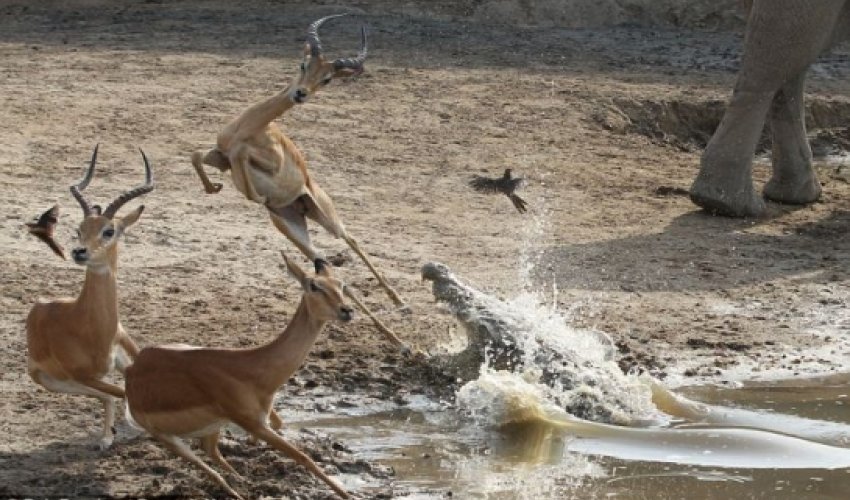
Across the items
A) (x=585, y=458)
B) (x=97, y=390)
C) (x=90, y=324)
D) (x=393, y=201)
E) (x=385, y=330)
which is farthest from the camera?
(x=393, y=201)

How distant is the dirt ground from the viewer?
942 cm

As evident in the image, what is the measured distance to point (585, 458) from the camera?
859 centimetres

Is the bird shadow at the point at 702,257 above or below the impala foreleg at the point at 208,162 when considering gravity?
below

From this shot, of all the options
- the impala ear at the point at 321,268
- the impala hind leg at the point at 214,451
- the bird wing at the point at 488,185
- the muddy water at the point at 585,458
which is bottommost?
the muddy water at the point at 585,458

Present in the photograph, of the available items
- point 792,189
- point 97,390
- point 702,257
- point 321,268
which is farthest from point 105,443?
point 792,189

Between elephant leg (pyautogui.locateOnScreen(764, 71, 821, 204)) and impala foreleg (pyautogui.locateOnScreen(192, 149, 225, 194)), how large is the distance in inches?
198

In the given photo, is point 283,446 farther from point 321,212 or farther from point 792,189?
point 792,189

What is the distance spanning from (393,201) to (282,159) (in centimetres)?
298

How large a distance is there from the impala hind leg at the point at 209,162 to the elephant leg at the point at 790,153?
198 inches

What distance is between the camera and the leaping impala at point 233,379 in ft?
23.6

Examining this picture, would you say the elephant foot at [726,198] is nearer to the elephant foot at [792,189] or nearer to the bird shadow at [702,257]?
the bird shadow at [702,257]

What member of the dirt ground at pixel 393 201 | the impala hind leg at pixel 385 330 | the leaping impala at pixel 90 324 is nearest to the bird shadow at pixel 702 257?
the dirt ground at pixel 393 201

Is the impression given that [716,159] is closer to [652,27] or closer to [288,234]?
[288,234]

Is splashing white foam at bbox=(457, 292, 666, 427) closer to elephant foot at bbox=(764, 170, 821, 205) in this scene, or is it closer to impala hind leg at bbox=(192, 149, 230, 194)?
impala hind leg at bbox=(192, 149, 230, 194)
